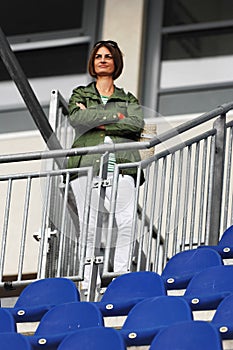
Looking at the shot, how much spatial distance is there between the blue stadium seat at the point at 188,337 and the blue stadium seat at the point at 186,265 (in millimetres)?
1363

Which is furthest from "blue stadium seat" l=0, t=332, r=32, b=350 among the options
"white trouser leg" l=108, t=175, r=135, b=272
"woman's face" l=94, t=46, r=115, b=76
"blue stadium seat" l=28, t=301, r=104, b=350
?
"woman's face" l=94, t=46, r=115, b=76

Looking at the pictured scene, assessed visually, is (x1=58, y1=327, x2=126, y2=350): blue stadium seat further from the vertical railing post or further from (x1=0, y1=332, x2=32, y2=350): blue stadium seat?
the vertical railing post

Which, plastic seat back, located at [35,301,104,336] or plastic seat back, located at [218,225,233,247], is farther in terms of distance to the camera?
plastic seat back, located at [218,225,233,247]

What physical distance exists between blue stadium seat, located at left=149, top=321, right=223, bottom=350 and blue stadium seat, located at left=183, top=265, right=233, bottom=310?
0.74 metres

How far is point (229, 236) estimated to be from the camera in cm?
734

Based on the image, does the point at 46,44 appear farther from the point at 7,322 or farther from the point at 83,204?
the point at 7,322

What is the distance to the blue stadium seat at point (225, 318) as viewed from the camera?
553cm

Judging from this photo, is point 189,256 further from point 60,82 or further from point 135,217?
point 60,82

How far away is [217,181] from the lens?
7.83 meters

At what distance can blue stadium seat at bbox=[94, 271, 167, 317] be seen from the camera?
6414mm

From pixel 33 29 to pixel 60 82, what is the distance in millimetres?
676

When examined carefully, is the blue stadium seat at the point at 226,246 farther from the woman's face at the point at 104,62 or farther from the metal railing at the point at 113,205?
the woman's face at the point at 104,62

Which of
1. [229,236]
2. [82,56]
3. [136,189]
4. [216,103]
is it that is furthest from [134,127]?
[82,56]

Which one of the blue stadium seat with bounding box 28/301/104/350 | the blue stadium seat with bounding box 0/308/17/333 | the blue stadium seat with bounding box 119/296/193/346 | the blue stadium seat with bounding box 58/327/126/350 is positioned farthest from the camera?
the blue stadium seat with bounding box 0/308/17/333
